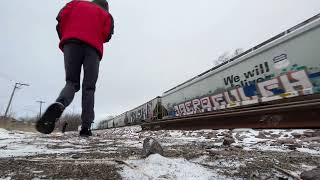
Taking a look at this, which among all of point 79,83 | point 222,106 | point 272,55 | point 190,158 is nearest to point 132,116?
point 222,106

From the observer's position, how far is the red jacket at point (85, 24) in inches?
159

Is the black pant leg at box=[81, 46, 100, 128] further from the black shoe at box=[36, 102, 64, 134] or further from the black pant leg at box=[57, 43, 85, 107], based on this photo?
the black shoe at box=[36, 102, 64, 134]

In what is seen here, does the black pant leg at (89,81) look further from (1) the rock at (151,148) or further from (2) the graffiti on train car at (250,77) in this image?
(2) the graffiti on train car at (250,77)

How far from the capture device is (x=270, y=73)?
848 centimetres

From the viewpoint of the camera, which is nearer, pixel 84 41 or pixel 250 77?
pixel 84 41

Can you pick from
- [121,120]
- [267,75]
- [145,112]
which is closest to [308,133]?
[267,75]

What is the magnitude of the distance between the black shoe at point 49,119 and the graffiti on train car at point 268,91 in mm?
5913

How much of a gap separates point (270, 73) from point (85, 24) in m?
6.16

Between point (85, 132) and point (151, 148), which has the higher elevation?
point (85, 132)

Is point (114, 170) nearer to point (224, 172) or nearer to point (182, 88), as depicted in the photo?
point (224, 172)

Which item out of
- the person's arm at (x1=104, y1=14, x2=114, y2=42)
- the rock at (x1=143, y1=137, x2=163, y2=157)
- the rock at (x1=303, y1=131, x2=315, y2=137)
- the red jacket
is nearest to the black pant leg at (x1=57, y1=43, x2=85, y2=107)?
the red jacket

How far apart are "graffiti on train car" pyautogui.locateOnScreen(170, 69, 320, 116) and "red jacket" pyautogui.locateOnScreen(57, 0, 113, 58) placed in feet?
17.0

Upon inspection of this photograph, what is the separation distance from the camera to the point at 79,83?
4074mm

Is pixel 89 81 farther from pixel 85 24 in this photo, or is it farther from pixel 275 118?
pixel 275 118
